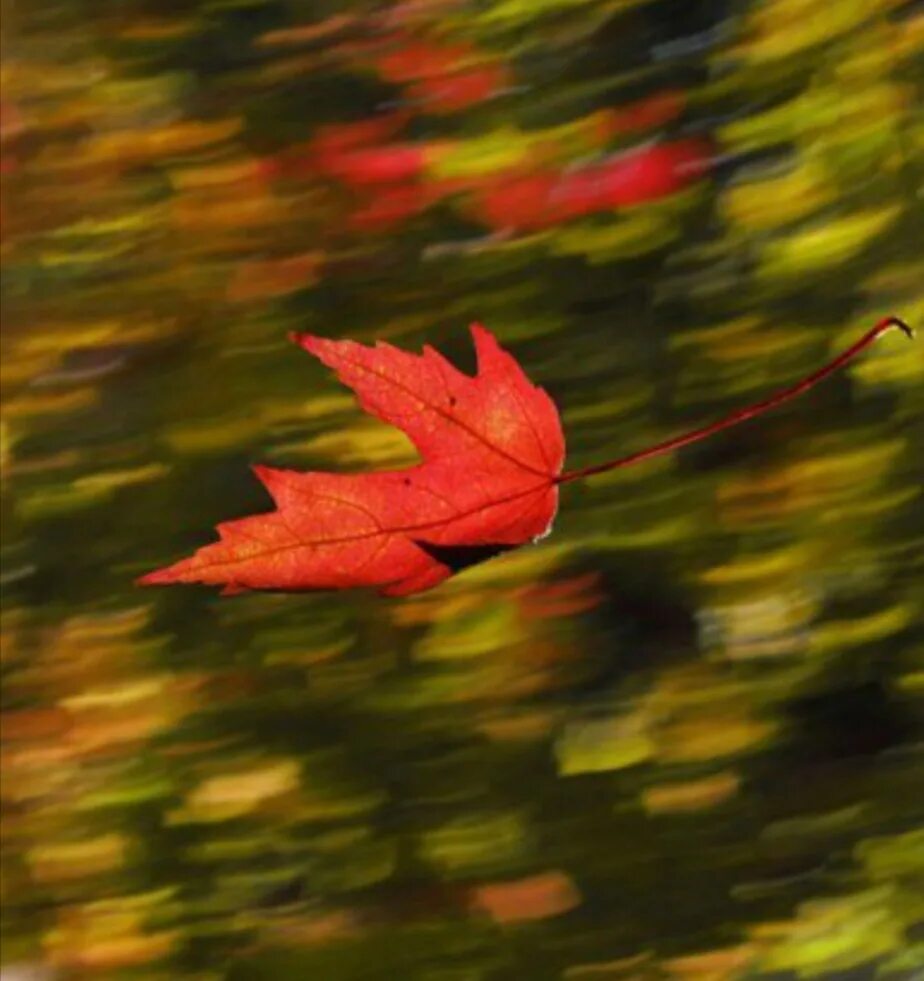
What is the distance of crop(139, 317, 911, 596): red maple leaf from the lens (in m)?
1.15

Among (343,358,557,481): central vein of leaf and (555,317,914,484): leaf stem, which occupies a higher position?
(343,358,557,481): central vein of leaf

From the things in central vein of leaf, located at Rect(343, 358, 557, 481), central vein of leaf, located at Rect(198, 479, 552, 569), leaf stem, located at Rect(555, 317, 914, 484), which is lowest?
central vein of leaf, located at Rect(198, 479, 552, 569)

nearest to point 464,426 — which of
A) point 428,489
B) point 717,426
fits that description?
point 428,489

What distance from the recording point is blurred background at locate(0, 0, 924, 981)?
1199 mm

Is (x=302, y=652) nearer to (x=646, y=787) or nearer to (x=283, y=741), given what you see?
(x=283, y=741)

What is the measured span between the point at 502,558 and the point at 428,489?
0.38ft

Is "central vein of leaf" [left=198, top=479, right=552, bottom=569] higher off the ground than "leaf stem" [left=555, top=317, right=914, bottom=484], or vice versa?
"leaf stem" [left=555, top=317, right=914, bottom=484]

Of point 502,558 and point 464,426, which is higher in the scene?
point 464,426

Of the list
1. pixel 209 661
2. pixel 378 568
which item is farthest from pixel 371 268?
pixel 209 661

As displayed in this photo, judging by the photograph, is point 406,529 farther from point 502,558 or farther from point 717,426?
point 717,426

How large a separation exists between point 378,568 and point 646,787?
0.32 m

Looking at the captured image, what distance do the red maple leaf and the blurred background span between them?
26mm

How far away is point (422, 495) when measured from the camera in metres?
1.16

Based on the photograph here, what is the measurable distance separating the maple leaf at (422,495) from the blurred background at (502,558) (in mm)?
31
